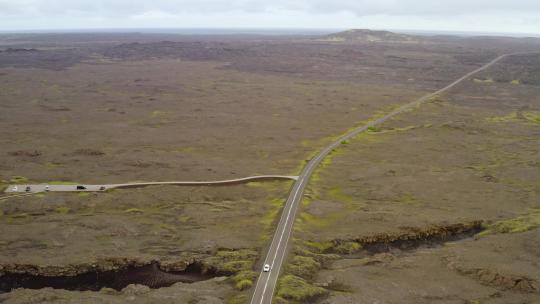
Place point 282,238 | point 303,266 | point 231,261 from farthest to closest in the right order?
1. point 282,238
2. point 231,261
3. point 303,266

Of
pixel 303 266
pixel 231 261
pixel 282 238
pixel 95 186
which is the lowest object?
pixel 231 261

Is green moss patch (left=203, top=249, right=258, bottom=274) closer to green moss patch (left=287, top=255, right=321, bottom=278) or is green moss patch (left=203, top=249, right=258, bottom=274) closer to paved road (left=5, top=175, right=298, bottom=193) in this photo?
green moss patch (left=287, top=255, right=321, bottom=278)

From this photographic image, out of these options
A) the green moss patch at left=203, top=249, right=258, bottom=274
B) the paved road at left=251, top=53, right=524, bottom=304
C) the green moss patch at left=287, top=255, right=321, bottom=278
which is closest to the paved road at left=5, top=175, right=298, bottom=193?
the paved road at left=251, top=53, right=524, bottom=304

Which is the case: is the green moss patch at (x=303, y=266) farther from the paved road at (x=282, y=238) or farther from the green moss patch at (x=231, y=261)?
the green moss patch at (x=231, y=261)

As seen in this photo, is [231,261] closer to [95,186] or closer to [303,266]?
[303,266]

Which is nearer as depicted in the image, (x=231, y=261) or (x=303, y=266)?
(x=303, y=266)

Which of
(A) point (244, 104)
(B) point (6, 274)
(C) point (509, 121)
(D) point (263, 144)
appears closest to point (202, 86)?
(A) point (244, 104)

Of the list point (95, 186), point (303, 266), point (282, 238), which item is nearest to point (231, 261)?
point (282, 238)

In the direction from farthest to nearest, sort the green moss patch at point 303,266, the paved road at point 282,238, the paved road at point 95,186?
the paved road at point 95,186 → the green moss patch at point 303,266 → the paved road at point 282,238

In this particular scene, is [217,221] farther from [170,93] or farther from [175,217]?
[170,93]

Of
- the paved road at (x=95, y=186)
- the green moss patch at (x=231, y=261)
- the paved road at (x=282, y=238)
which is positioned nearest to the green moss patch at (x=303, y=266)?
the paved road at (x=282, y=238)

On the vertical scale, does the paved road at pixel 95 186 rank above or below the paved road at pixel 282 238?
above
